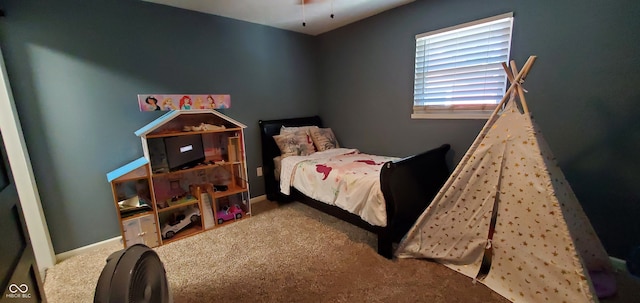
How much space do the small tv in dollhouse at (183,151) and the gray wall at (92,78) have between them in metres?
0.33

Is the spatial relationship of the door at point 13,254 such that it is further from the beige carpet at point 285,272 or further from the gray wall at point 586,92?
the gray wall at point 586,92

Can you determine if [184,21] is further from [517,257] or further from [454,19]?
[517,257]

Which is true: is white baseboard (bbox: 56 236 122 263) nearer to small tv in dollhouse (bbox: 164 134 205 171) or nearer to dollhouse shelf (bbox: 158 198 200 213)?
dollhouse shelf (bbox: 158 198 200 213)

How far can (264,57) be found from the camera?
3.21m

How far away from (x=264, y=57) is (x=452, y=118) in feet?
7.44

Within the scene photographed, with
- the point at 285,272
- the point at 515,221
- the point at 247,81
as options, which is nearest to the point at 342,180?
the point at 285,272

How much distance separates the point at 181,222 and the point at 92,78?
1472mm

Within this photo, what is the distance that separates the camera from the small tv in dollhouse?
95.0 inches

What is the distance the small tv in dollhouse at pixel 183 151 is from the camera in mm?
2412

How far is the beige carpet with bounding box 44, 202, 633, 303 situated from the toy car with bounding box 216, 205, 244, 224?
0.53ft

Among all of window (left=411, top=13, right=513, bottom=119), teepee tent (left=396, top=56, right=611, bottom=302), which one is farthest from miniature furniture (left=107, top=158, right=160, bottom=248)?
window (left=411, top=13, right=513, bottom=119)

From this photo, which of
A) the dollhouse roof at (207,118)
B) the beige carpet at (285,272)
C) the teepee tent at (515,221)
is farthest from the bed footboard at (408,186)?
the dollhouse roof at (207,118)

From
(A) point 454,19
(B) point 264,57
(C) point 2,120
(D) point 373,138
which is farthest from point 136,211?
(A) point 454,19

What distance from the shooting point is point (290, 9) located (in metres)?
2.69
